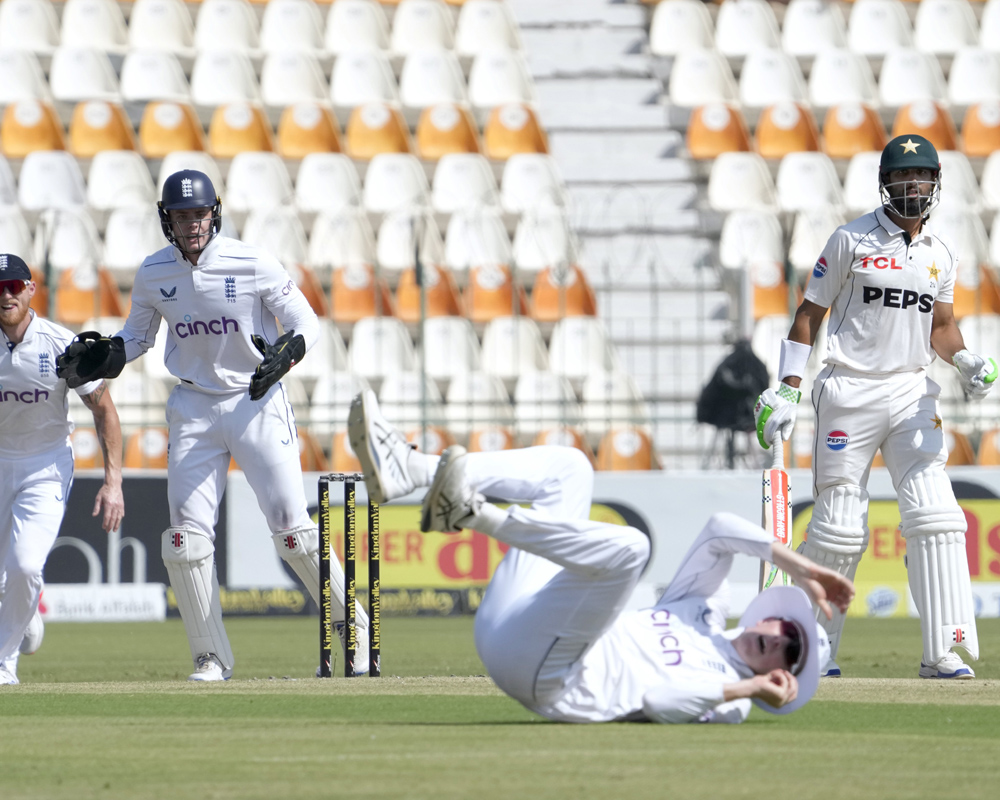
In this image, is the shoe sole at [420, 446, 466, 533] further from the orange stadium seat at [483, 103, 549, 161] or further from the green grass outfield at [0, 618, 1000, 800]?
the orange stadium seat at [483, 103, 549, 161]

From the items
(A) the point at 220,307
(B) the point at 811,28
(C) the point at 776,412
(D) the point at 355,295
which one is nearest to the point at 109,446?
(A) the point at 220,307

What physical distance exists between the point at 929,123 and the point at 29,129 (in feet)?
34.3

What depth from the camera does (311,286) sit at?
16.5 metres

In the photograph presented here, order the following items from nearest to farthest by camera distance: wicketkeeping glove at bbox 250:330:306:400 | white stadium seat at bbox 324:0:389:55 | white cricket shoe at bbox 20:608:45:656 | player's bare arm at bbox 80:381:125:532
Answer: wicketkeeping glove at bbox 250:330:306:400, player's bare arm at bbox 80:381:125:532, white cricket shoe at bbox 20:608:45:656, white stadium seat at bbox 324:0:389:55

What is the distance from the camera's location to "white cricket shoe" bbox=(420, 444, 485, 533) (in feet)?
16.5

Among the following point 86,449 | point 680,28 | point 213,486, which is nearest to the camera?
point 213,486

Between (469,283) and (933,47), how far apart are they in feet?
27.6

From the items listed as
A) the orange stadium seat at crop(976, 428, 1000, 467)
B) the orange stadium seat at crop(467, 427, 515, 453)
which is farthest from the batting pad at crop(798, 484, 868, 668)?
the orange stadium seat at crop(976, 428, 1000, 467)

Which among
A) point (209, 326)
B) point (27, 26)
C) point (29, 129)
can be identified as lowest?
point (209, 326)

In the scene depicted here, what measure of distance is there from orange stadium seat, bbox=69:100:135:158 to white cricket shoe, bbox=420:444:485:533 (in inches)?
568

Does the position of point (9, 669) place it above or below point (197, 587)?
below

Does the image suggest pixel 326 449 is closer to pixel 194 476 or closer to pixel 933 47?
pixel 194 476

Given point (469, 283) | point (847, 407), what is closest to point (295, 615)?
point (469, 283)

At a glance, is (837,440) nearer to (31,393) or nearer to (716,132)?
(31,393)
